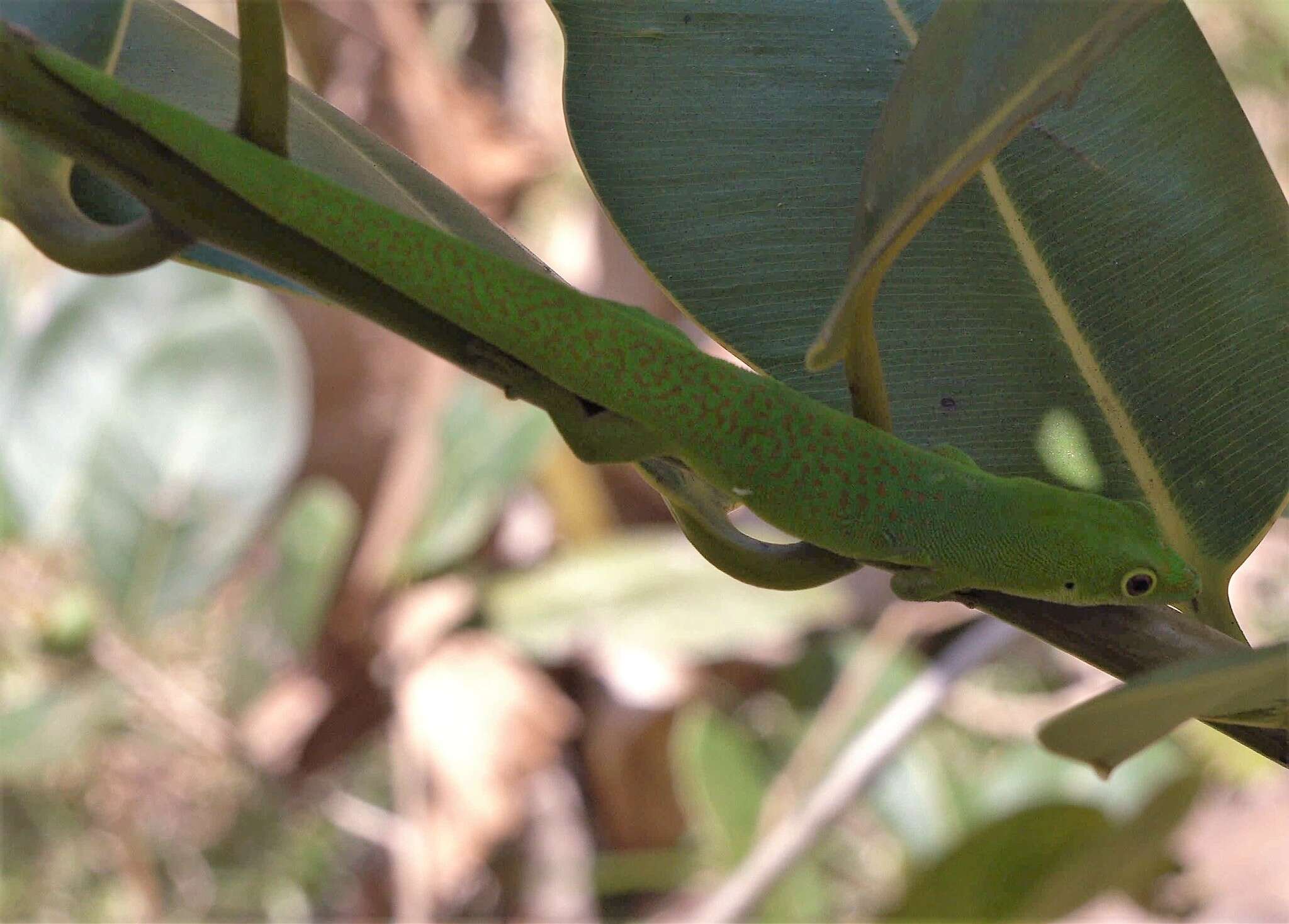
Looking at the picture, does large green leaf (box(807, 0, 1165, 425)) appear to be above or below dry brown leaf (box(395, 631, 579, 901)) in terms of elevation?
below

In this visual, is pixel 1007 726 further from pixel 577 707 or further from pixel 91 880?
pixel 91 880

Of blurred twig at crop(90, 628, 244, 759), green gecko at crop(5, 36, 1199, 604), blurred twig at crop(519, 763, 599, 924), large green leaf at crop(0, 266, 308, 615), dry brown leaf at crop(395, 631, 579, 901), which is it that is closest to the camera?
green gecko at crop(5, 36, 1199, 604)

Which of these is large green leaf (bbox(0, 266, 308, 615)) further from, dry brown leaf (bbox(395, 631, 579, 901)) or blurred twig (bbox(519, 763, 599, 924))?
blurred twig (bbox(519, 763, 599, 924))

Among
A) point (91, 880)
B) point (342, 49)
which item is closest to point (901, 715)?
point (91, 880)

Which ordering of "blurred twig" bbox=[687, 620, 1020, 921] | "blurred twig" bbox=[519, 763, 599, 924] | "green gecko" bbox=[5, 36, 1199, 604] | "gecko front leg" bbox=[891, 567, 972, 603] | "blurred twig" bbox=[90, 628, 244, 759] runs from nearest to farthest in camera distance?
"green gecko" bbox=[5, 36, 1199, 604] → "gecko front leg" bbox=[891, 567, 972, 603] → "blurred twig" bbox=[687, 620, 1020, 921] → "blurred twig" bbox=[90, 628, 244, 759] → "blurred twig" bbox=[519, 763, 599, 924]

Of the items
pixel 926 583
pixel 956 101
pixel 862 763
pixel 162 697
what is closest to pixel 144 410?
pixel 162 697

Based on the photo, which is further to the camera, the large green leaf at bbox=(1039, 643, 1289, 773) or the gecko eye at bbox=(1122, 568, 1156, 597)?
the gecko eye at bbox=(1122, 568, 1156, 597)

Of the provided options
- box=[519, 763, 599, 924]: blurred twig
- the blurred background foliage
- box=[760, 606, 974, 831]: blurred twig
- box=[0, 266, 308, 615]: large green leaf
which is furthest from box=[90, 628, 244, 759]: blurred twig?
box=[760, 606, 974, 831]: blurred twig
